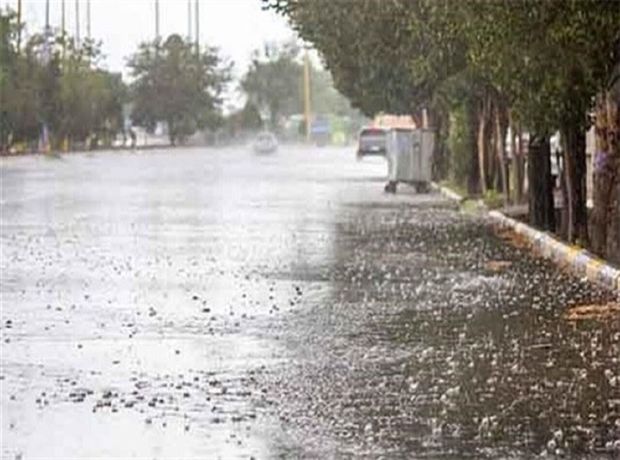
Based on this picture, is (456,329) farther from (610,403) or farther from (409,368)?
(610,403)

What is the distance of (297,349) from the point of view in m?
13.7

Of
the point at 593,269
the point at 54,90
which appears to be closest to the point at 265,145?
the point at 54,90

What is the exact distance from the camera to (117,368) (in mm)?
12555

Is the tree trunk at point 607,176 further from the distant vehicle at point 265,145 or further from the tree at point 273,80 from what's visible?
the tree at point 273,80

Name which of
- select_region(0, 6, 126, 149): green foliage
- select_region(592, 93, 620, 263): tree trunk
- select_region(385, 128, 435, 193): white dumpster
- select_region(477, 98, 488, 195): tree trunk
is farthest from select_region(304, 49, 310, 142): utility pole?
select_region(592, 93, 620, 263): tree trunk

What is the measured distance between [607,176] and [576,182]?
203cm

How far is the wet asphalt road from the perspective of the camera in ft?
32.6

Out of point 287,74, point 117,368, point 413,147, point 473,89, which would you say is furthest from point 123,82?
point 117,368

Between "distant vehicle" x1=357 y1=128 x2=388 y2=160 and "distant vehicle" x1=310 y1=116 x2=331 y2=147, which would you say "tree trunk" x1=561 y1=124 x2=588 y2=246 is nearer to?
"distant vehicle" x1=357 y1=128 x2=388 y2=160

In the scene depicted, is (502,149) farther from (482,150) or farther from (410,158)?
(410,158)

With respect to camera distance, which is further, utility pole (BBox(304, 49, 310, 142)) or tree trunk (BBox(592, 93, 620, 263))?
utility pole (BBox(304, 49, 310, 142))

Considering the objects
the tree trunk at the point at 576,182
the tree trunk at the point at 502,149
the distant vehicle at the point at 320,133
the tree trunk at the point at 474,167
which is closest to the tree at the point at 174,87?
the distant vehicle at the point at 320,133

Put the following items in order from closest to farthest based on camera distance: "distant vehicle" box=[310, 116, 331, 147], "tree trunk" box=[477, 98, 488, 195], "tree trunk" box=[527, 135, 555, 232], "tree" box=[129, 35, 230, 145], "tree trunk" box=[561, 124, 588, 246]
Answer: "tree trunk" box=[561, 124, 588, 246]
"tree trunk" box=[527, 135, 555, 232]
"tree trunk" box=[477, 98, 488, 195]
"tree" box=[129, 35, 230, 145]
"distant vehicle" box=[310, 116, 331, 147]

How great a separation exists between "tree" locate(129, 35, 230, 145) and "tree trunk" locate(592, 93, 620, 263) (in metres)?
110
